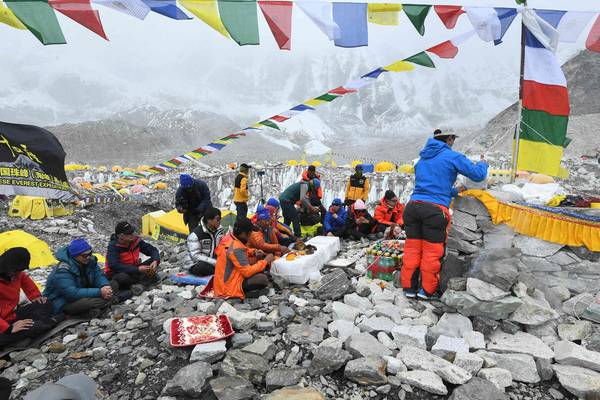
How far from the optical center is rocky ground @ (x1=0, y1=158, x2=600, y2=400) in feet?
9.02

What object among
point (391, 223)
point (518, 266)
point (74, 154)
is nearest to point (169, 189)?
point (391, 223)

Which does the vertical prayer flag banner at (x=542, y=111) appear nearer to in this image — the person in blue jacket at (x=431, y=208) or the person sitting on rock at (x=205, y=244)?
the person in blue jacket at (x=431, y=208)

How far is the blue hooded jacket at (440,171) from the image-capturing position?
3.68m

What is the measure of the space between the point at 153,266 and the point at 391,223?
4097 millimetres

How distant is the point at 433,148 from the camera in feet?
12.5

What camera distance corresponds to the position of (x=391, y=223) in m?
6.87

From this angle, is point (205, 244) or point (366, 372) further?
point (205, 244)

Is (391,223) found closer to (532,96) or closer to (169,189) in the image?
(532,96)

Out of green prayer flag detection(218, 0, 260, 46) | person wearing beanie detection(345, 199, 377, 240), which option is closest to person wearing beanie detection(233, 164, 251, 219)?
person wearing beanie detection(345, 199, 377, 240)

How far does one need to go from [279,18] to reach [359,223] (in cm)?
384

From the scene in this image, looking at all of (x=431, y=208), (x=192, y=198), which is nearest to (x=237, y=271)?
(x=431, y=208)

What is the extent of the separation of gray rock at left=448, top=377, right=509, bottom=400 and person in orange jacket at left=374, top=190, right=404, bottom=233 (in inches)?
172

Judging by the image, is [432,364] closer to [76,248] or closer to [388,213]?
[76,248]

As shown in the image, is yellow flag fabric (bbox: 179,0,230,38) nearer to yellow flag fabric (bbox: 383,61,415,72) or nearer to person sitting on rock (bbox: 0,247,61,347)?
yellow flag fabric (bbox: 383,61,415,72)
